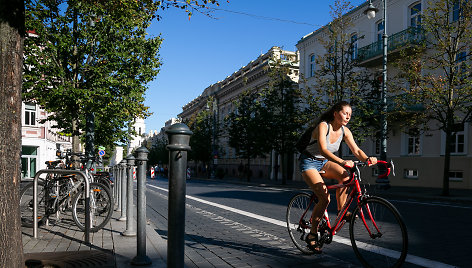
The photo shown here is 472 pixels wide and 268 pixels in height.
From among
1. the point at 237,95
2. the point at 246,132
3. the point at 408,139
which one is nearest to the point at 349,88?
the point at 408,139

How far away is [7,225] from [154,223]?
4.46 meters

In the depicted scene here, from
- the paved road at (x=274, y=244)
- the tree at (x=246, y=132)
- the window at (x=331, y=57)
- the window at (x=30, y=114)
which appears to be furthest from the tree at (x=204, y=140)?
the paved road at (x=274, y=244)

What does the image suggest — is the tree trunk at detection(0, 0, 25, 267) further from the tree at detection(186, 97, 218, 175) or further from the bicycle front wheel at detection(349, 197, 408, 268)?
the tree at detection(186, 97, 218, 175)

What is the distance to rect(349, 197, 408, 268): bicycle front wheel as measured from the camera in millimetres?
3461

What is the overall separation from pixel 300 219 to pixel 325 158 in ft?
3.14

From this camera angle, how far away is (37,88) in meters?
12.1

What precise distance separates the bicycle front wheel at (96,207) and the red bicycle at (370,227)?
323 centimetres

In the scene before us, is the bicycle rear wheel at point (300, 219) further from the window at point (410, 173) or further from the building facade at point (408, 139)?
the window at point (410, 173)

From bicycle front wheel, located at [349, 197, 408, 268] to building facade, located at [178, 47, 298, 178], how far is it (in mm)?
26021

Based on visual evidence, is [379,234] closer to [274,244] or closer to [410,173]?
[274,244]

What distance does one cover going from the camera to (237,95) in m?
54.3

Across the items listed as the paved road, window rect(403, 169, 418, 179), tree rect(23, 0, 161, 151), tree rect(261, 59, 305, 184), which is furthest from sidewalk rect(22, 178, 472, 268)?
tree rect(261, 59, 305, 184)

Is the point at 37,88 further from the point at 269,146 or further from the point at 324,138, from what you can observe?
the point at 269,146

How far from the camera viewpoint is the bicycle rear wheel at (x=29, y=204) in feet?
21.9
